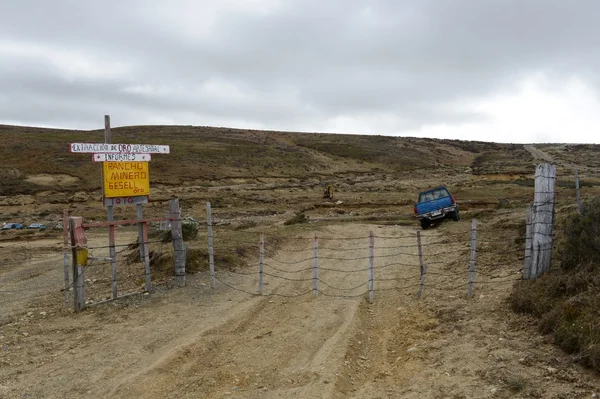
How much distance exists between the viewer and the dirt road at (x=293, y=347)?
576 centimetres

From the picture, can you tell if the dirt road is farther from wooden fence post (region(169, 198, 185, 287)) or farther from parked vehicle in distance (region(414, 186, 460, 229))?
parked vehicle in distance (region(414, 186, 460, 229))

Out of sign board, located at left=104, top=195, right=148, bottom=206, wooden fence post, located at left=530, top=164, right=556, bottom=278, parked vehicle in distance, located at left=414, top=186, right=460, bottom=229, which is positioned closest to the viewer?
wooden fence post, located at left=530, top=164, right=556, bottom=278

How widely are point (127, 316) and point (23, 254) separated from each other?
15423 millimetres

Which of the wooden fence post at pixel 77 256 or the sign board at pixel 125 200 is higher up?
the sign board at pixel 125 200

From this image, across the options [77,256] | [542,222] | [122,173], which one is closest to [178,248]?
[122,173]

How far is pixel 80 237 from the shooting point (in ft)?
32.6

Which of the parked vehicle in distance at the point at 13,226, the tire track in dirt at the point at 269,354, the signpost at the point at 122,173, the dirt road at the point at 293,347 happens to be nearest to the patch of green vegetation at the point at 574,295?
the dirt road at the point at 293,347

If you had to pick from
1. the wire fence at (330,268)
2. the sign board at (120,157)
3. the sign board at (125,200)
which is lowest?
the wire fence at (330,268)

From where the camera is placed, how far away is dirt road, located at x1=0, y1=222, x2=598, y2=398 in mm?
5758

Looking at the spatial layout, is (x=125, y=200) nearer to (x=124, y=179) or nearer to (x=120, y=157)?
(x=124, y=179)

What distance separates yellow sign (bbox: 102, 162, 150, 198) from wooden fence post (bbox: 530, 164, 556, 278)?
878 centimetres

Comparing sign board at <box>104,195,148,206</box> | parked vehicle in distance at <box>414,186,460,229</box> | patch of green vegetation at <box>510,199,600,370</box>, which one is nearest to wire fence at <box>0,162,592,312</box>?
patch of green vegetation at <box>510,199,600,370</box>

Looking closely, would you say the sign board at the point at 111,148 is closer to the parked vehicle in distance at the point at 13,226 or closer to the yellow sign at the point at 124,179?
the yellow sign at the point at 124,179

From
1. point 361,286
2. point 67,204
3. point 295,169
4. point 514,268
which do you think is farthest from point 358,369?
point 295,169
